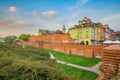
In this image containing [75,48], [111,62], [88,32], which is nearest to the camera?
[111,62]

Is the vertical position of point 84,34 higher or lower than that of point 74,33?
lower

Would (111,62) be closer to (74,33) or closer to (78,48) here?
(78,48)

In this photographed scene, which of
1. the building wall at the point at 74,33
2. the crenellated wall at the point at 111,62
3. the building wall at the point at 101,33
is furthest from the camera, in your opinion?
the building wall at the point at 74,33

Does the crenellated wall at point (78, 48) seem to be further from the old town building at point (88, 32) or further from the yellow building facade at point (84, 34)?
the yellow building facade at point (84, 34)

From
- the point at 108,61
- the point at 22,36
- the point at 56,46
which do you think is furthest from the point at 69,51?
the point at 22,36

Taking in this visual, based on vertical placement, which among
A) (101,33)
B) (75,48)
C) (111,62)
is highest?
(101,33)

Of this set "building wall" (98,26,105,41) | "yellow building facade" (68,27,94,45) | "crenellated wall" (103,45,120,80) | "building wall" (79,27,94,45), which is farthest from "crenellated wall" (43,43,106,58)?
"crenellated wall" (103,45,120,80)

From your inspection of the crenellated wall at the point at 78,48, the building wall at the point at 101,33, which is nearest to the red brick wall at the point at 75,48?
the crenellated wall at the point at 78,48

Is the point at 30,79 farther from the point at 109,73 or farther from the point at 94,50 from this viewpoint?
the point at 94,50

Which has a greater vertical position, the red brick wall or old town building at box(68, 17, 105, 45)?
old town building at box(68, 17, 105, 45)

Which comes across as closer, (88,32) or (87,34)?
(88,32)

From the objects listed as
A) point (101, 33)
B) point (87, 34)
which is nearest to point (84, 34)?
point (87, 34)

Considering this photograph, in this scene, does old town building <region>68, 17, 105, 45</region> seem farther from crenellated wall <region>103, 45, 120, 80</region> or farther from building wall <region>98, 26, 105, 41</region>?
crenellated wall <region>103, 45, 120, 80</region>

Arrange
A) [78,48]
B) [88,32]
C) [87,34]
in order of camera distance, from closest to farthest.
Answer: [78,48], [88,32], [87,34]
